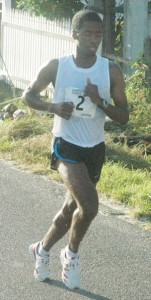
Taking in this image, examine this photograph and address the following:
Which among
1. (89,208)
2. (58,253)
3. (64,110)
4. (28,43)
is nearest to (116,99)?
(64,110)

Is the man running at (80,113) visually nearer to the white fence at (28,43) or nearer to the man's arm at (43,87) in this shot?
the man's arm at (43,87)

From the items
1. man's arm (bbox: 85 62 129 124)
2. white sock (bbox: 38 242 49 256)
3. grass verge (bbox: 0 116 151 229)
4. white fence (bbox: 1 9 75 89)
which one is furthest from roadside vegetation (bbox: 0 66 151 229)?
man's arm (bbox: 85 62 129 124)

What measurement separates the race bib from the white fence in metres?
7.59

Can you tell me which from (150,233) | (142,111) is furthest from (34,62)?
(150,233)

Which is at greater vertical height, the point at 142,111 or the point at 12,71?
the point at 142,111

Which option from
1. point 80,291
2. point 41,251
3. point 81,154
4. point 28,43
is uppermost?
point 81,154

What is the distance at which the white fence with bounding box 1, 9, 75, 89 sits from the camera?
527 inches

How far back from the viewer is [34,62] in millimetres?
14344

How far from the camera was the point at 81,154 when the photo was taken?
5406 mm

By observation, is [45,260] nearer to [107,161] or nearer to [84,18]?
[84,18]

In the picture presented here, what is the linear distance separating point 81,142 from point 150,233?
1793 mm

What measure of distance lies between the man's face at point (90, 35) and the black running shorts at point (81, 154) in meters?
0.67

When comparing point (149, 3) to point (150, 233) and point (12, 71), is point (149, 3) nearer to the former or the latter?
point (12, 71)

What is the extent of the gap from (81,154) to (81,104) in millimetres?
348
